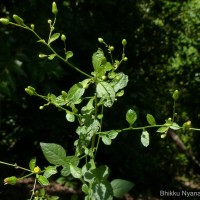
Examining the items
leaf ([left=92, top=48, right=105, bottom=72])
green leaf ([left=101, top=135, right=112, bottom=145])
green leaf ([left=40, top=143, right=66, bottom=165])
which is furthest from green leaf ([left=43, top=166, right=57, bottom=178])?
leaf ([left=92, top=48, right=105, bottom=72])

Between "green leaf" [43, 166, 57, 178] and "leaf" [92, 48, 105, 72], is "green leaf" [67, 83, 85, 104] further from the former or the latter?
"green leaf" [43, 166, 57, 178]

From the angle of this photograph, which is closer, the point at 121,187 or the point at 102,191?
the point at 102,191


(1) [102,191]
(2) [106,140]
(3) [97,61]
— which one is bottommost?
(1) [102,191]

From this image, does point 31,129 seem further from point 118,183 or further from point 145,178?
point 118,183

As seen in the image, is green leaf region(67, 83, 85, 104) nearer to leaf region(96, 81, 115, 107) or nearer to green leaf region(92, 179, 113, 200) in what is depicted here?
leaf region(96, 81, 115, 107)

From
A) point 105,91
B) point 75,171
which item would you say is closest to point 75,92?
point 105,91

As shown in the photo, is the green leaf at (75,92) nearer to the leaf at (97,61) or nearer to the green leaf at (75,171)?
the leaf at (97,61)

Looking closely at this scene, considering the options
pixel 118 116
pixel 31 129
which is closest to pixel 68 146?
pixel 31 129

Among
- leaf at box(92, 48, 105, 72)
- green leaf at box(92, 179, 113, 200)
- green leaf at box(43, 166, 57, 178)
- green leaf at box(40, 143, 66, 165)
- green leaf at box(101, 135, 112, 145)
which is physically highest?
leaf at box(92, 48, 105, 72)

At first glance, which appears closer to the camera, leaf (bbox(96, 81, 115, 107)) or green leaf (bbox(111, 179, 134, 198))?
leaf (bbox(96, 81, 115, 107))

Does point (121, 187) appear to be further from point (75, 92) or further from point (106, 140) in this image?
point (75, 92)

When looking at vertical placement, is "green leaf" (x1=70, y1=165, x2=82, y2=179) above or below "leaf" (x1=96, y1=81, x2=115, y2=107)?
below

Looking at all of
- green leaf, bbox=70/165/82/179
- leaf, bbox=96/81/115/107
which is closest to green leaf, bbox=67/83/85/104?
leaf, bbox=96/81/115/107

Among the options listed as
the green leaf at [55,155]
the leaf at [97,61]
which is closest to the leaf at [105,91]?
the leaf at [97,61]
